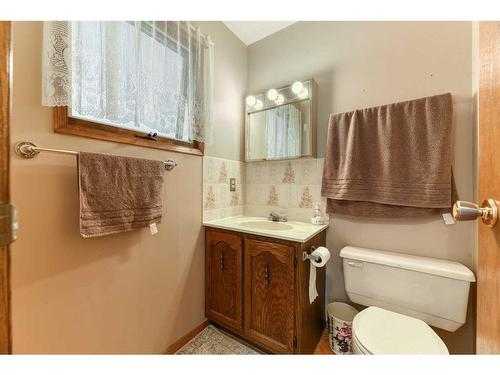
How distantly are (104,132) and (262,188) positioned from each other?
1231mm

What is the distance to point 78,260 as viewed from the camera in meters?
0.93

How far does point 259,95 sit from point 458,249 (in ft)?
5.60

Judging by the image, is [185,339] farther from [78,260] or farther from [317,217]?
[317,217]

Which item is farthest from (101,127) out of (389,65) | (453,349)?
(453,349)

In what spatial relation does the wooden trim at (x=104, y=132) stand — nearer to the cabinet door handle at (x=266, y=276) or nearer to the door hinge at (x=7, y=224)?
the door hinge at (x=7, y=224)

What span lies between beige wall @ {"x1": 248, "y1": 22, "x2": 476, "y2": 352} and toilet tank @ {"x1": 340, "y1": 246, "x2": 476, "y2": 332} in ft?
0.45

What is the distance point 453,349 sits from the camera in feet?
3.92

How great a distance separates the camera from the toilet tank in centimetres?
102

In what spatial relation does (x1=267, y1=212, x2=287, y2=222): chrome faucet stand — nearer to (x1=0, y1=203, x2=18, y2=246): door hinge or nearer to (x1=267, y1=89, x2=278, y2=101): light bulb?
(x1=267, y1=89, x2=278, y2=101): light bulb

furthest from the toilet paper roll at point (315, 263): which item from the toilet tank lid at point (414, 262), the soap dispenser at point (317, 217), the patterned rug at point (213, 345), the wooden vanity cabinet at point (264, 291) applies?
the patterned rug at point (213, 345)

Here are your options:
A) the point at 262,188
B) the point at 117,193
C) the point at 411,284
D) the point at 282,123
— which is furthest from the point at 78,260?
the point at 411,284

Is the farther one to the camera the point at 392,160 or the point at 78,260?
the point at 392,160

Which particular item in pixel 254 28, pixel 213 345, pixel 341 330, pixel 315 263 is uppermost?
pixel 254 28

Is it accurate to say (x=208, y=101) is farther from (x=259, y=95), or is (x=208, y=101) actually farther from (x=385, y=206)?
(x=385, y=206)
